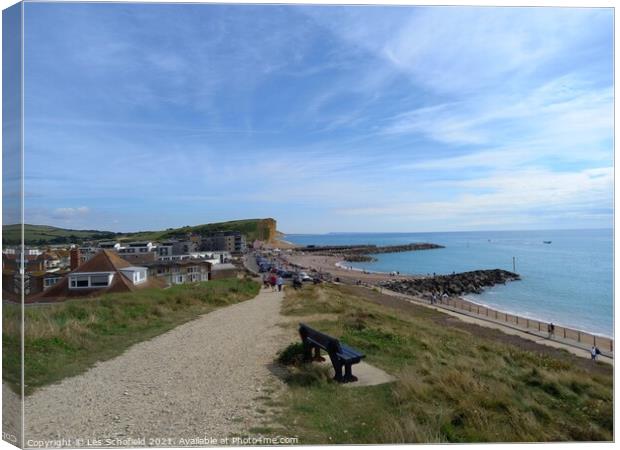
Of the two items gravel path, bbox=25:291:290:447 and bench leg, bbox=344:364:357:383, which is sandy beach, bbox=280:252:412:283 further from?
bench leg, bbox=344:364:357:383

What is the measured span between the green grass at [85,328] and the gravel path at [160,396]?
15.6 inches

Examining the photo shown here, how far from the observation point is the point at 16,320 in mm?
4504

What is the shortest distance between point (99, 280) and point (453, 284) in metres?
35.2

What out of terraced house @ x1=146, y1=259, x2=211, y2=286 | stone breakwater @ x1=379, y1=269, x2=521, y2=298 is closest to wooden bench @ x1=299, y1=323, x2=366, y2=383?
terraced house @ x1=146, y1=259, x2=211, y2=286

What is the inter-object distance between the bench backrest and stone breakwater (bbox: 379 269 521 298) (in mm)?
30157

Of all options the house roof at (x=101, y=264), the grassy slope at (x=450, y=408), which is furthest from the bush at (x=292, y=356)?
the house roof at (x=101, y=264)

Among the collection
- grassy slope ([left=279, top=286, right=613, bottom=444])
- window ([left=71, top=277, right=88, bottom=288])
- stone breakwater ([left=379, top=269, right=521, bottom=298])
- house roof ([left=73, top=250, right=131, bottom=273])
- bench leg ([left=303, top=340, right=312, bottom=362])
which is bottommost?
stone breakwater ([left=379, top=269, right=521, bottom=298])

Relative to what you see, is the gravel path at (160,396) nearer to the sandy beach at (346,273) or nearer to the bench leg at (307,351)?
the bench leg at (307,351)

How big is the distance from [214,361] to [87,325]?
3.22 metres

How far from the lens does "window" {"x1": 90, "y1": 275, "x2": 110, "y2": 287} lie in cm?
1496

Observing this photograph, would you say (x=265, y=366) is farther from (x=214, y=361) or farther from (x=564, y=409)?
(x=564, y=409)

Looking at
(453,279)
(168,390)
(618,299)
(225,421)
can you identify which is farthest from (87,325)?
(453,279)

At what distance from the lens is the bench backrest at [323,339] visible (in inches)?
210

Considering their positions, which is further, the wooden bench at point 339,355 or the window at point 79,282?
the window at point 79,282
